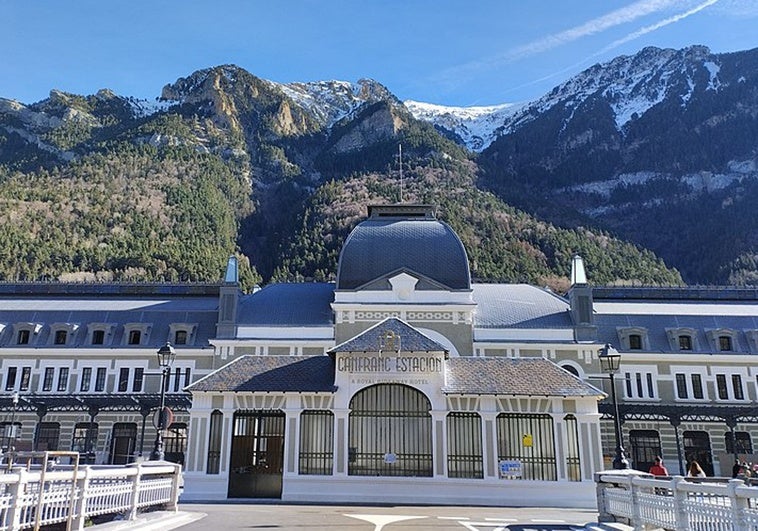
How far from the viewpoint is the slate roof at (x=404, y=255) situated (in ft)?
138

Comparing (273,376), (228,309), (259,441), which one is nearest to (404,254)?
(228,309)

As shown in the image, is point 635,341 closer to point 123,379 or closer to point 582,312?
point 582,312

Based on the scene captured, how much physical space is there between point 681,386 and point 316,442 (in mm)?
30268


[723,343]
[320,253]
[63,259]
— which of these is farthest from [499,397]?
[63,259]

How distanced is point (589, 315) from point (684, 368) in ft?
26.1

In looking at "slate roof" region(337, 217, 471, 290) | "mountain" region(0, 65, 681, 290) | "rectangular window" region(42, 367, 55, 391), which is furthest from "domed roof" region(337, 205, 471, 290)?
"rectangular window" region(42, 367, 55, 391)

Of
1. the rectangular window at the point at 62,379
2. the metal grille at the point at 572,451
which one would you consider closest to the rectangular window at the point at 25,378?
the rectangular window at the point at 62,379

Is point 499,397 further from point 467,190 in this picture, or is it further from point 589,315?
point 467,190

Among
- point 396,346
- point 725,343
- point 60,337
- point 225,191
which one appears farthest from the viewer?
point 225,191

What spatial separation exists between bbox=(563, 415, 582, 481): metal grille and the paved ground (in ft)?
5.79

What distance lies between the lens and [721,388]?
4491 centimetres

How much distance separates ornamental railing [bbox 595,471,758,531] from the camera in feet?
34.3

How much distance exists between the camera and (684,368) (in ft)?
149

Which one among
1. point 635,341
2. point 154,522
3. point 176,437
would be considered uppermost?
point 635,341
